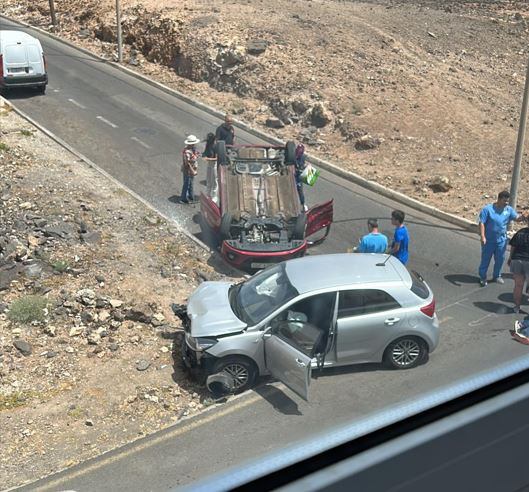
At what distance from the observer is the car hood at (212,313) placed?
7.80 metres

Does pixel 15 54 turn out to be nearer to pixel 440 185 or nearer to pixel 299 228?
pixel 440 185

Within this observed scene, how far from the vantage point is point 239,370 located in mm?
7715

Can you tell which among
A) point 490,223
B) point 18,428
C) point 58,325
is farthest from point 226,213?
point 18,428

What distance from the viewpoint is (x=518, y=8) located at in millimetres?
30516

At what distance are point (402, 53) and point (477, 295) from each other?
14905 millimetres

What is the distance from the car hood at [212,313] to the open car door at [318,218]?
3360mm

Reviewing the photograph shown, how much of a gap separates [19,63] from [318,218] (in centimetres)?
1379

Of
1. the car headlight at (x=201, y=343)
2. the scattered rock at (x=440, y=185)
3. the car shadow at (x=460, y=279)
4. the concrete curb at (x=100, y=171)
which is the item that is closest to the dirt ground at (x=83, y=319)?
the concrete curb at (x=100, y=171)

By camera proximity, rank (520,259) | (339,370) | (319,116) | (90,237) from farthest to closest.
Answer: (319,116) → (90,237) → (520,259) → (339,370)

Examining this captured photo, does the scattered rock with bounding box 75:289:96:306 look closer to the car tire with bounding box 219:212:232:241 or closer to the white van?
the car tire with bounding box 219:212:232:241

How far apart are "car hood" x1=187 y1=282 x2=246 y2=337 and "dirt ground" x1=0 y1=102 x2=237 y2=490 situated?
2.47ft

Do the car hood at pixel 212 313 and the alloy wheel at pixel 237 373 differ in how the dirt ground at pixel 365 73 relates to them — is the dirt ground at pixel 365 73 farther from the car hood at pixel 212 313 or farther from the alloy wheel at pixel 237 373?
the alloy wheel at pixel 237 373

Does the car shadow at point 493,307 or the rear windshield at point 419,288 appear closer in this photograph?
the rear windshield at point 419,288

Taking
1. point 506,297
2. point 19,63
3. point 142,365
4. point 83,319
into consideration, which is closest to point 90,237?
point 83,319
